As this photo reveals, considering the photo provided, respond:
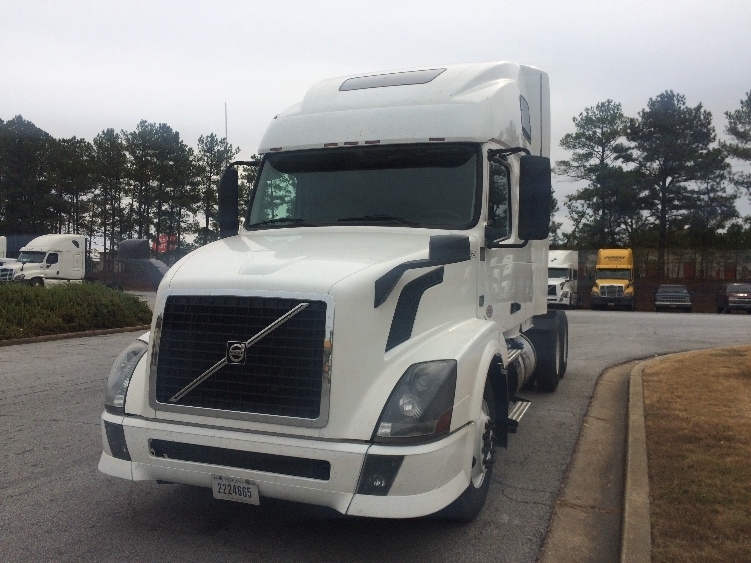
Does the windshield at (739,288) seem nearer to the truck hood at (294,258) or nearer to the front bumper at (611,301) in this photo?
the front bumper at (611,301)

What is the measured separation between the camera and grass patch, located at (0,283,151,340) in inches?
620

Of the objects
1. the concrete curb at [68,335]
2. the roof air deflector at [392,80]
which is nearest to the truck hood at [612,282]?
the concrete curb at [68,335]

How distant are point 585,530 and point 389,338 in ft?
6.46

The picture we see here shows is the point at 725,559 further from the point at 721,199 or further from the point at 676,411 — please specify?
the point at 721,199

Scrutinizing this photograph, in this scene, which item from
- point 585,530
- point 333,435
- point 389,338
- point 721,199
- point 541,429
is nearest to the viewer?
point 333,435

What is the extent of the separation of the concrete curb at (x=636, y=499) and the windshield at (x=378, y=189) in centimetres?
223

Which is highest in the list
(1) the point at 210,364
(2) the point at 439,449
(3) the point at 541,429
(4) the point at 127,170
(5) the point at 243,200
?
(4) the point at 127,170

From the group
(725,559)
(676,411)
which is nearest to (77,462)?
(725,559)

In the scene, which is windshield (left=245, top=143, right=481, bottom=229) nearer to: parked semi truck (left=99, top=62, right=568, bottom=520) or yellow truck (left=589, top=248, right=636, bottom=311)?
parked semi truck (left=99, top=62, right=568, bottom=520)

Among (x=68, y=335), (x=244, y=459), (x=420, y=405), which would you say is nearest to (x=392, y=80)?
(x=420, y=405)

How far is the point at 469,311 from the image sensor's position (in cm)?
522

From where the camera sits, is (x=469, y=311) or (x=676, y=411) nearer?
(x=469, y=311)

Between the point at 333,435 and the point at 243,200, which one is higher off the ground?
the point at 243,200

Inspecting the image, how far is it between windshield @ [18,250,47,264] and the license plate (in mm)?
34691
